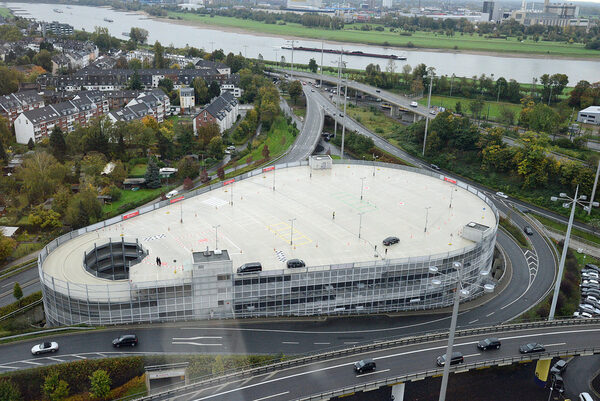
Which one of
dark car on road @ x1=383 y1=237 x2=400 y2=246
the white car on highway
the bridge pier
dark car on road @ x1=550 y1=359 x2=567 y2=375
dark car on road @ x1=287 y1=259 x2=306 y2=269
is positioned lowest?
dark car on road @ x1=550 y1=359 x2=567 y2=375

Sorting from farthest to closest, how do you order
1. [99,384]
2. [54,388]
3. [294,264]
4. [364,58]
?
[364,58]
[294,264]
[54,388]
[99,384]

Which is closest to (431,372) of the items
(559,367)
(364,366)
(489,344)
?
(364,366)

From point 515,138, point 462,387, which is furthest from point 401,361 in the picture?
point 515,138

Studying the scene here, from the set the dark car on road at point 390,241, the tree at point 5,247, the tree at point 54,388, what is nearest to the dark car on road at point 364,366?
the dark car on road at point 390,241

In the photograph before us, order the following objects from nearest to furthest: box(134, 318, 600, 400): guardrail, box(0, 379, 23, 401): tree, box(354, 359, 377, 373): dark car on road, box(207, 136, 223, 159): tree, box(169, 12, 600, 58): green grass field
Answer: box(134, 318, 600, 400): guardrail < box(0, 379, 23, 401): tree < box(354, 359, 377, 373): dark car on road < box(207, 136, 223, 159): tree < box(169, 12, 600, 58): green grass field

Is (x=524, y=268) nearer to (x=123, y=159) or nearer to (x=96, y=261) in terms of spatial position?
(x=96, y=261)

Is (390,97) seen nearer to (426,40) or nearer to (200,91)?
(200,91)

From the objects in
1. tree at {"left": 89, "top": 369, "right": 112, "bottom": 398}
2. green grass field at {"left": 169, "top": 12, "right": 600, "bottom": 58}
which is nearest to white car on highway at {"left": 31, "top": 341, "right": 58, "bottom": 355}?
tree at {"left": 89, "top": 369, "right": 112, "bottom": 398}

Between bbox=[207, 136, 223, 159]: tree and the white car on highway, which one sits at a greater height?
bbox=[207, 136, 223, 159]: tree

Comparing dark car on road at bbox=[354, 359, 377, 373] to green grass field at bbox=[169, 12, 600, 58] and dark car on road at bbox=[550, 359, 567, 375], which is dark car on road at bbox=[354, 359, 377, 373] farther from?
green grass field at bbox=[169, 12, 600, 58]
